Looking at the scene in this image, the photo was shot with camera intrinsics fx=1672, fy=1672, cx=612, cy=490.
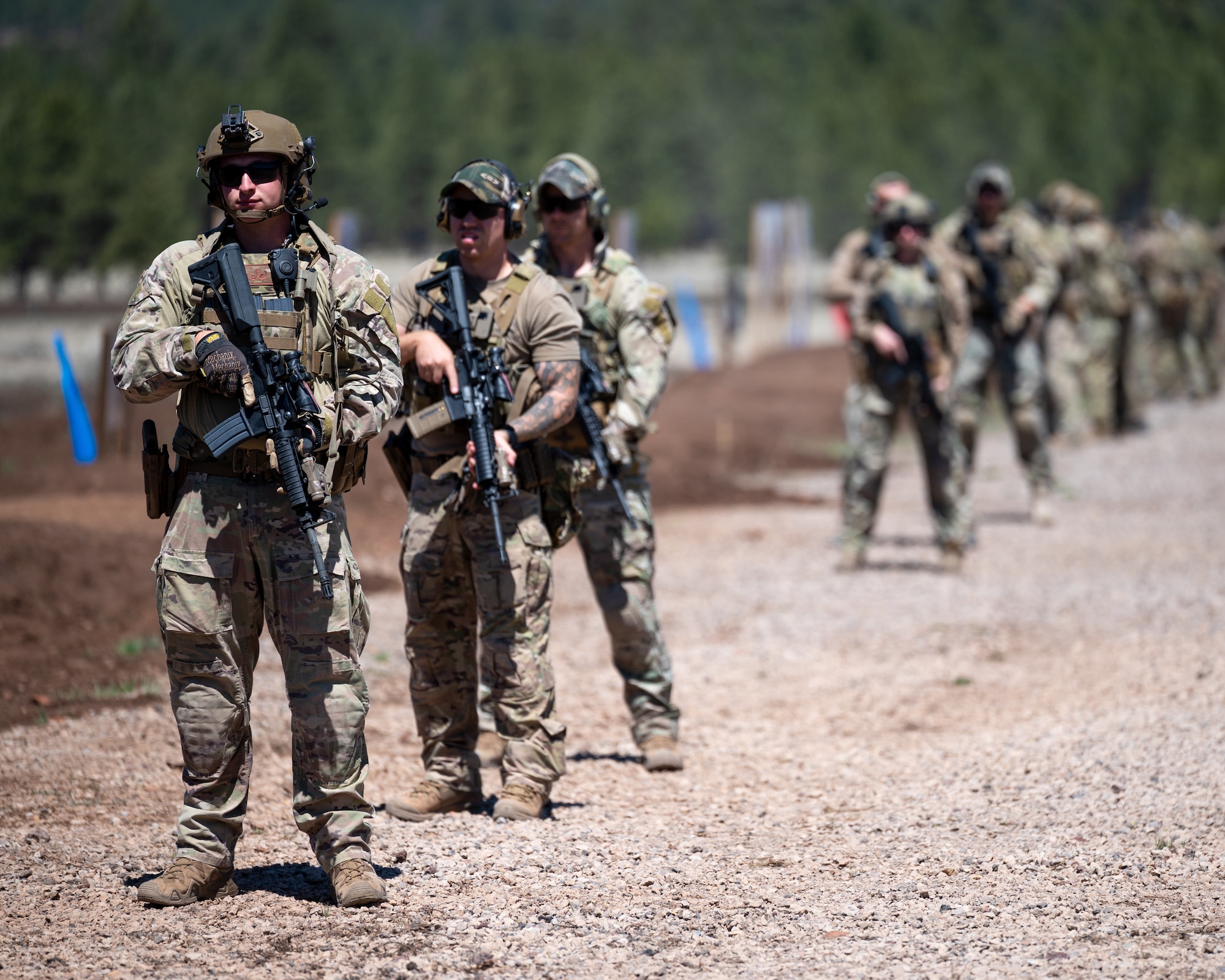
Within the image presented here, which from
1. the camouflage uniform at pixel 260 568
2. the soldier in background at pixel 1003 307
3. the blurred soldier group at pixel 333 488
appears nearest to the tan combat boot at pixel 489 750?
the blurred soldier group at pixel 333 488

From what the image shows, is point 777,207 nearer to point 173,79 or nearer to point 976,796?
point 173,79

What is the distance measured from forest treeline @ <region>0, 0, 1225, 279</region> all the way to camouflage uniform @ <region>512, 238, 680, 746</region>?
11512mm

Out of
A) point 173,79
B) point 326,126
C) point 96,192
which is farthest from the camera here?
point 326,126

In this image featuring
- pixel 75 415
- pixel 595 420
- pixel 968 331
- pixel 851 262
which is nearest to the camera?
pixel 595 420

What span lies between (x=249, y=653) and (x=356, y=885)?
691 mm

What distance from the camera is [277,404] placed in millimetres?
4340

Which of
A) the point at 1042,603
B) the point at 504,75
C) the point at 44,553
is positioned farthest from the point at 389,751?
the point at 504,75

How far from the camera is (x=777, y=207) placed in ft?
88.5

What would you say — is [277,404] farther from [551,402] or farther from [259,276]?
[551,402]

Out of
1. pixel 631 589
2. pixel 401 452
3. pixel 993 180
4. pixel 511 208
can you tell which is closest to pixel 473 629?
pixel 401 452

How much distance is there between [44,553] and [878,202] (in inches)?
219

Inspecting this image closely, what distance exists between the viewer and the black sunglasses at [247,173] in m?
4.42

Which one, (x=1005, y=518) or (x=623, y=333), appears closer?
(x=623, y=333)

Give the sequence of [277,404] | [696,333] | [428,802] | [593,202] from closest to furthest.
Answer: [277,404]
[428,802]
[593,202]
[696,333]
